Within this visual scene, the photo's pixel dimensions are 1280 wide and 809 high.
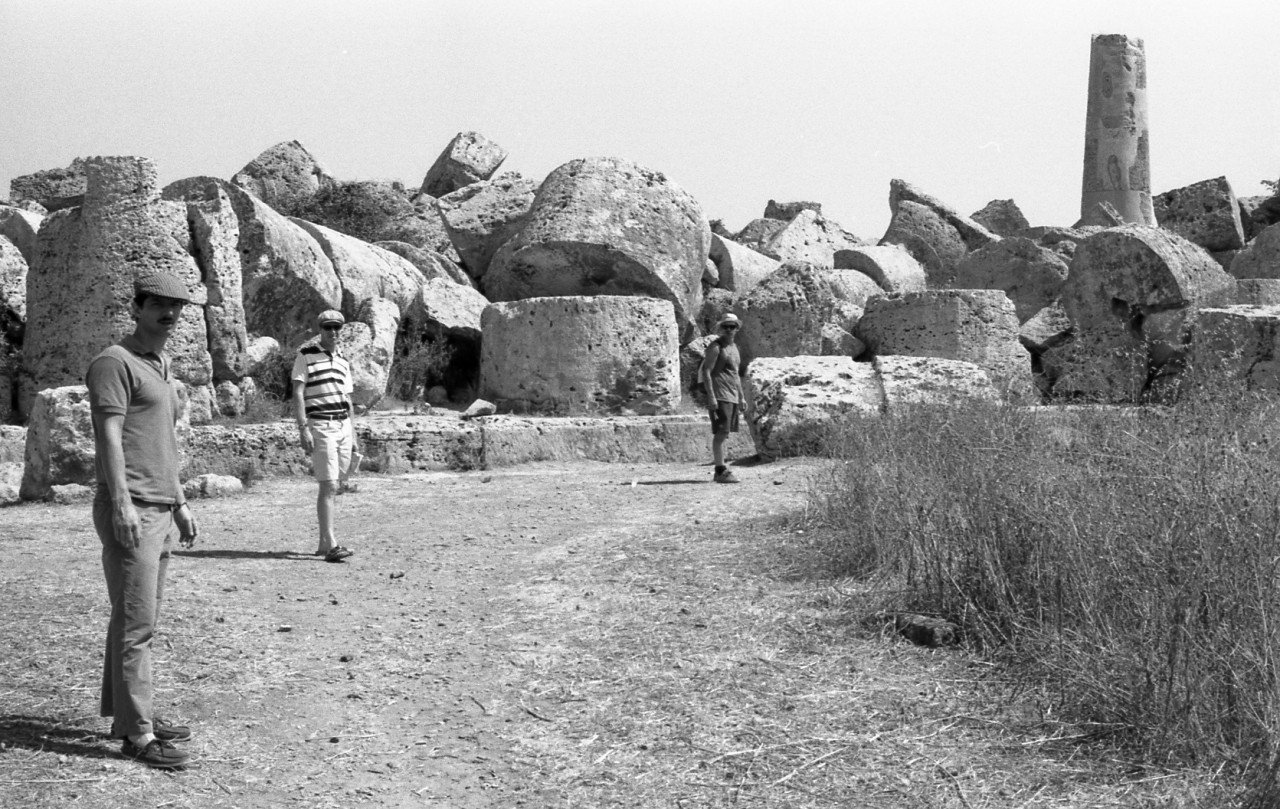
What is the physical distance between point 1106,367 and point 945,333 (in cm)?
167

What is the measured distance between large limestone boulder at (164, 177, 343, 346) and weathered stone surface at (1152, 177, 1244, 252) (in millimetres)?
16156

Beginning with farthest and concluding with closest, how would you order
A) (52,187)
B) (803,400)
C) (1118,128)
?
(1118,128) < (52,187) < (803,400)

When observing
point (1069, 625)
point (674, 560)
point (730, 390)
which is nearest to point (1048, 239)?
point (730, 390)

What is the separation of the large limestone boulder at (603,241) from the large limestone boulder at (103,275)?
3.29m

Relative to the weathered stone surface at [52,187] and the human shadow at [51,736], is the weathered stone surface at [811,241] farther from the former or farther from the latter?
the human shadow at [51,736]

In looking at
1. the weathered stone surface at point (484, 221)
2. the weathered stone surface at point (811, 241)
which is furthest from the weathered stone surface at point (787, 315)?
the weathered stone surface at point (811, 241)

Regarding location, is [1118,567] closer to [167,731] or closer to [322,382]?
[167,731]

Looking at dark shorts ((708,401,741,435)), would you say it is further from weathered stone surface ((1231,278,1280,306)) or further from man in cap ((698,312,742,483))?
weathered stone surface ((1231,278,1280,306))

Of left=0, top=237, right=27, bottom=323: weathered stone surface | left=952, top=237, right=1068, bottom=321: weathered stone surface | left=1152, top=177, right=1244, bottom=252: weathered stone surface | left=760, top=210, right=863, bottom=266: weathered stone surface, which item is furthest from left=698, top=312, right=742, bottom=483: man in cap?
left=1152, top=177, right=1244, bottom=252: weathered stone surface

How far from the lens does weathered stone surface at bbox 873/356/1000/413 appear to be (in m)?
10.0

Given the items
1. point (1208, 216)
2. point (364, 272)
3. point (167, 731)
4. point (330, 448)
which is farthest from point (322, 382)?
point (1208, 216)

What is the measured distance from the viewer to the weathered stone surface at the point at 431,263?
1453cm

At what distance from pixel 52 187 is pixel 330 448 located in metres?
16.0

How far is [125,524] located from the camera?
3.52 meters
